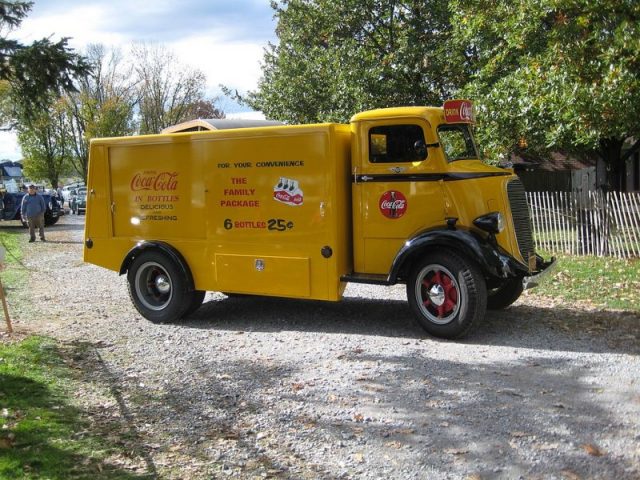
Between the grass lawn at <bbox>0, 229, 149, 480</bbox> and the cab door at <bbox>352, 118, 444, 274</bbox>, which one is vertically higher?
the cab door at <bbox>352, 118, 444, 274</bbox>

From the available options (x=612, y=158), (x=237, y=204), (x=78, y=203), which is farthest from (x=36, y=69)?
(x=78, y=203)

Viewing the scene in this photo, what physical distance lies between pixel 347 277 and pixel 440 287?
103 centimetres

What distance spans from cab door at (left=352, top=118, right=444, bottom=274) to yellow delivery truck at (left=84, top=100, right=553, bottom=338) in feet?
0.04

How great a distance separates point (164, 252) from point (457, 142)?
12.5ft

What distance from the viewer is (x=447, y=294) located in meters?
6.65

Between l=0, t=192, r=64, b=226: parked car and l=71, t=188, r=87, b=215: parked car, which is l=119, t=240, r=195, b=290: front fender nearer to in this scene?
l=0, t=192, r=64, b=226: parked car

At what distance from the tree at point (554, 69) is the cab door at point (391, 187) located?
3.03 metres

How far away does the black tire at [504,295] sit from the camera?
7473 millimetres

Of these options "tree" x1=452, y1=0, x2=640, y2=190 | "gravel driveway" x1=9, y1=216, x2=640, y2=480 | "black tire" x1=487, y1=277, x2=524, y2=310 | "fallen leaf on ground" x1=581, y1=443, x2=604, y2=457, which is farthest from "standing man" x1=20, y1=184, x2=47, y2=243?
"fallen leaf on ground" x1=581, y1=443, x2=604, y2=457

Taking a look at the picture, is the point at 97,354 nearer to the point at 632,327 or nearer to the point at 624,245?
the point at 632,327

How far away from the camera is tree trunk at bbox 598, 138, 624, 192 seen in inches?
659

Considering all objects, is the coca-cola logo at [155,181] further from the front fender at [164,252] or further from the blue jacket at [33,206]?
the blue jacket at [33,206]

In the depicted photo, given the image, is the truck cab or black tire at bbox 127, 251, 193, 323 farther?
black tire at bbox 127, 251, 193, 323

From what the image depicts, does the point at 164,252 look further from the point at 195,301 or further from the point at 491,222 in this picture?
the point at 491,222
